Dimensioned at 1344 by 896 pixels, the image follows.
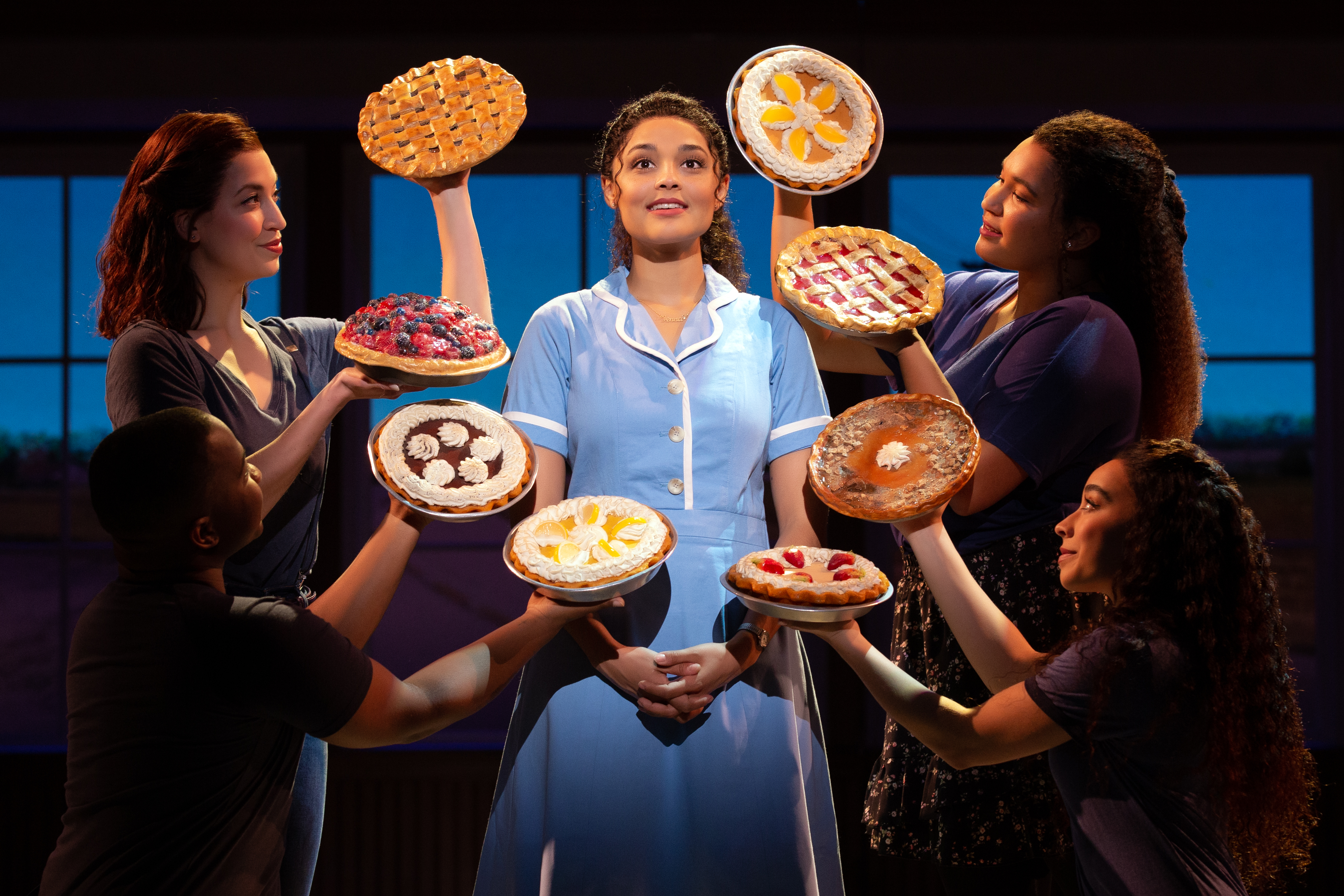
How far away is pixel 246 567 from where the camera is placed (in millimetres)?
1938

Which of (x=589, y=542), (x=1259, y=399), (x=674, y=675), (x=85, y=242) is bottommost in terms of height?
(x=1259, y=399)

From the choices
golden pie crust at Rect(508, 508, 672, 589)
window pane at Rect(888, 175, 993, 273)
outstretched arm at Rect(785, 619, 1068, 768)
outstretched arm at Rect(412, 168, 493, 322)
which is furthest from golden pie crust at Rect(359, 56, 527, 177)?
window pane at Rect(888, 175, 993, 273)

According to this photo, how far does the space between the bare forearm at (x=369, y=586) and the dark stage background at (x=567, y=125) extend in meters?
2.55

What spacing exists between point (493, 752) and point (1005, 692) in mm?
2935

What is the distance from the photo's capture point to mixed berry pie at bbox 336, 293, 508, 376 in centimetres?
186

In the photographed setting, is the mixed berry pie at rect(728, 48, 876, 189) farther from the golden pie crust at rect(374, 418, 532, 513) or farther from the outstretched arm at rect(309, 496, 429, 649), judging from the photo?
the outstretched arm at rect(309, 496, 429, 649)

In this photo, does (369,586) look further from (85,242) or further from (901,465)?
(85,242)

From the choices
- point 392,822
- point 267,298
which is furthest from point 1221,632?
point 267,298

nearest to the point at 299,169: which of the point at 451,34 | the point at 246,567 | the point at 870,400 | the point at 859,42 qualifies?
the point at 451,34

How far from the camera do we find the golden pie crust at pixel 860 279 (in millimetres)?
1979

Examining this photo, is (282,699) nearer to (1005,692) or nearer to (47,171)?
(1005,692)

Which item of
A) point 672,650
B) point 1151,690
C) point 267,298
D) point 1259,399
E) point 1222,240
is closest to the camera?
point 1151,690

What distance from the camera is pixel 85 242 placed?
15.0 feet

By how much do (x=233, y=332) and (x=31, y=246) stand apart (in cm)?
797
